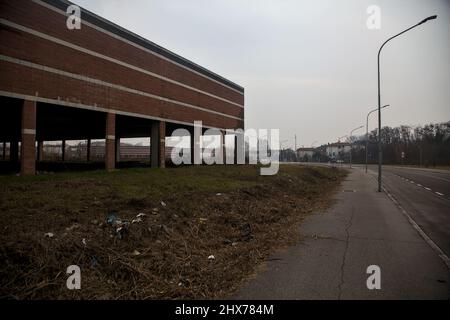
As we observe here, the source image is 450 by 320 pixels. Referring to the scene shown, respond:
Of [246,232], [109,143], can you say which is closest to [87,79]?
[109,143]

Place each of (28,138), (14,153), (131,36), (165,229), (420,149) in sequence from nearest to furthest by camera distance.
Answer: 1. (165,229)
2. (28,138)
3. (131,36)
4. (14,153)
5. (420,149)

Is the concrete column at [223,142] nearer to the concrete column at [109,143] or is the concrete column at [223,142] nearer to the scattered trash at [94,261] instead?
the concrete column at [109,143]

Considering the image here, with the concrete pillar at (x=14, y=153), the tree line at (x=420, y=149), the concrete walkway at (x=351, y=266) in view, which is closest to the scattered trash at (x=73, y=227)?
the concrete walkway at (x=351, y=266)

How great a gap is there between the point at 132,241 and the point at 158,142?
23.0 metres

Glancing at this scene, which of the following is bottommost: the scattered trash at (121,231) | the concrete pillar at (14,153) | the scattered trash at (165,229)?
the scattered trash at (165,229)

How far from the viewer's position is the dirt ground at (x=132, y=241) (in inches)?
183

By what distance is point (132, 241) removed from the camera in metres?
6.38

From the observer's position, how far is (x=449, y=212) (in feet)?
40.4

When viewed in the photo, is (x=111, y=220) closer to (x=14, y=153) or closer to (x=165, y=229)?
(x=165, y=229)

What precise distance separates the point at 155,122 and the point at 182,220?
2117 centimetres

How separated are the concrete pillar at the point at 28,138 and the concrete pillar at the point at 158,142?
11502mm

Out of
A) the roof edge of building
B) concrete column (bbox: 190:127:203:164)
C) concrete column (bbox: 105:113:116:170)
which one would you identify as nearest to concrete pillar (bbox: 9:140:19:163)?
concrete column (bbox: 190:127:203:164)

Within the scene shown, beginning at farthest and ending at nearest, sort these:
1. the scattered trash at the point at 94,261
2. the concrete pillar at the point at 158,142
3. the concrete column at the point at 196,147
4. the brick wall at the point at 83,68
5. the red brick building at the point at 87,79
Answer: the concrete column at the point at 196,147 → the concrete pillar at the point at 158,142 → the red brick building at the point at 87,79 → the brick wall at the point at 83,68 → the scattered trash at the point at 94,261
